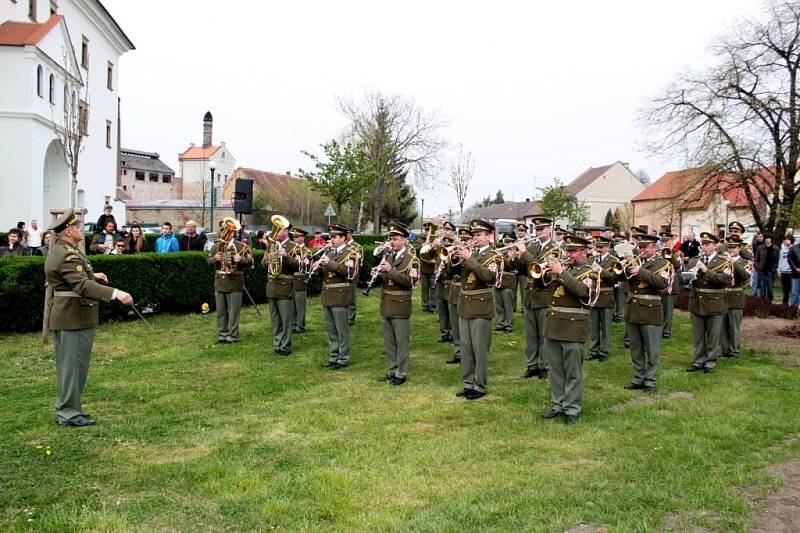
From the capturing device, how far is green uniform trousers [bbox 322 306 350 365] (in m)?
10.2

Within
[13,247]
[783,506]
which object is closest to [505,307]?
[783,506]

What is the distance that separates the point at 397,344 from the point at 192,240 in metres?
9.05

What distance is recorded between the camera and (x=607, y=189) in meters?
73.3

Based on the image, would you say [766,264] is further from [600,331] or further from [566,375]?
[566,375]

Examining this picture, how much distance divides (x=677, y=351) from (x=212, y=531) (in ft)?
31.4

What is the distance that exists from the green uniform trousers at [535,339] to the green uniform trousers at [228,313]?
529 centimetres

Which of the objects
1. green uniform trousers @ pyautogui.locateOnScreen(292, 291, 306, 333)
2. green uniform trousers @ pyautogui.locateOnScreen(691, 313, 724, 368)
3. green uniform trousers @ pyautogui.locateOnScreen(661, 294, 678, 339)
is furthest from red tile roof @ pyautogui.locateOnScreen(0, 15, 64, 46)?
green uniform trousers @ pyautogui.locateOnScreen(691, 313, 724, 368)

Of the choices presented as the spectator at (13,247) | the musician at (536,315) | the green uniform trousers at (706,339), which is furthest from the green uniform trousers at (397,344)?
the spectator at (13,247)

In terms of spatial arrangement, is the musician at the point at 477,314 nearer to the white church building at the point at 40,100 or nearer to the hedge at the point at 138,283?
the hedge at the point at 138,283

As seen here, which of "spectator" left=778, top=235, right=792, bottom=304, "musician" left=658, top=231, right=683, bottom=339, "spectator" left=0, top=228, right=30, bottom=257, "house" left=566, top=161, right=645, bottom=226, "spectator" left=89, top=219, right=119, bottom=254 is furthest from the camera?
"house" left=566, top=161, right=645, bottom=226

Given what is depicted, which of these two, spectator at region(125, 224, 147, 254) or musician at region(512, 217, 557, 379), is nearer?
musician at region(512, 217, 557, 379)

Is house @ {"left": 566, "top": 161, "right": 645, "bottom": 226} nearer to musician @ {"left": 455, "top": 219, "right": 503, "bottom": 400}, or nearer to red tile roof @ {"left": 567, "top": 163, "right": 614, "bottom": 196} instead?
red tile roof @ {"left": 567, "top": 163, "right": 614, "bottom": 196}

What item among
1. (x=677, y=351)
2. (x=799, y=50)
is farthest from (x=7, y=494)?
(x=799, y=50)

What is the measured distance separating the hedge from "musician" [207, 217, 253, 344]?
255 cm
